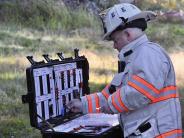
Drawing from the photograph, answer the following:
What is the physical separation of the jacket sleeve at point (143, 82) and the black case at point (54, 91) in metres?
0.38

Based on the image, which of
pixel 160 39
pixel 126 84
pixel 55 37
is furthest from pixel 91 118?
pixel 160 39

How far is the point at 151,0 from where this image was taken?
2031 centimetres

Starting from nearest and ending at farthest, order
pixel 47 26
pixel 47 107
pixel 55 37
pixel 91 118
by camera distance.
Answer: pixel 47 107 → pixel 91 118 → pixel 55 37 → pixel 47 26

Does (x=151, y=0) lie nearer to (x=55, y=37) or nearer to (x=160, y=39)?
(x=160, y=39)

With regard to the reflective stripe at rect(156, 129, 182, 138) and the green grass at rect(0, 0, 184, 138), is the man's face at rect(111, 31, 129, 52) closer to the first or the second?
the reflective stripe at rect(156, 129, 182, 138)

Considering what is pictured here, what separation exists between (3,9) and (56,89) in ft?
40.6

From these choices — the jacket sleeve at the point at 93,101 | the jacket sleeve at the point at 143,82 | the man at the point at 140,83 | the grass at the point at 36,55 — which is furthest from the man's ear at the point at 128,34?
the grass at the point at 36,55

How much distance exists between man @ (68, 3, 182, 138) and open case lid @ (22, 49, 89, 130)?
0.46 meters

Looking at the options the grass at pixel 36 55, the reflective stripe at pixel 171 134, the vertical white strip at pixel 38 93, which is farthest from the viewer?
the grass at pixel 36 55

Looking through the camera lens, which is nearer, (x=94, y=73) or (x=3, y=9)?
(x=94, y=73)

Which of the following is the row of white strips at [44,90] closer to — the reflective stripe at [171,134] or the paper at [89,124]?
the paper at [89,124]

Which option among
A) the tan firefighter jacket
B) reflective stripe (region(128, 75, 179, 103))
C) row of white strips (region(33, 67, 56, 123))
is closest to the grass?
row of white strips (region(33, 67, 56, 123))

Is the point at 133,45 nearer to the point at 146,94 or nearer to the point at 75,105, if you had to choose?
the point at 146,94

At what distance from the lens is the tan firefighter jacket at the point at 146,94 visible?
3373 millimetres
